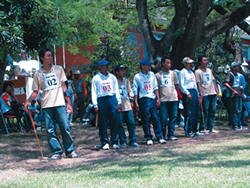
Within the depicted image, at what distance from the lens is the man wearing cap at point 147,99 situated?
8.07 meters

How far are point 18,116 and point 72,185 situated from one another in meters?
7.15

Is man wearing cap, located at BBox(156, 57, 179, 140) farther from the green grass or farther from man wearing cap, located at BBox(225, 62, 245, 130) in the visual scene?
man wearing cap, located at BBox(225, 62, 245, 130)

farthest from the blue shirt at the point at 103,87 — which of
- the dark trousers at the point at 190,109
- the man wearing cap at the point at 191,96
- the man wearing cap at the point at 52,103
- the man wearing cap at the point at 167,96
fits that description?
the dark trousers at the point at 190,109

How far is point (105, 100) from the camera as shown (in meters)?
7.54

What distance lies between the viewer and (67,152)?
21.6 ft

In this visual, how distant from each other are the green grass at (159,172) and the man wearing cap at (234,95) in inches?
178

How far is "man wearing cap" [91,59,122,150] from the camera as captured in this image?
7.54m

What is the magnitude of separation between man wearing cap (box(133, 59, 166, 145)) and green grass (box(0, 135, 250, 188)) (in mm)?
2031

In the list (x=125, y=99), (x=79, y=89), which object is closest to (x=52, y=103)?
(x=125, y=99)

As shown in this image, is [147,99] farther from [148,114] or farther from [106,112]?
[106,112]

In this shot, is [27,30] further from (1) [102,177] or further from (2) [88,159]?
(1) [102,177]

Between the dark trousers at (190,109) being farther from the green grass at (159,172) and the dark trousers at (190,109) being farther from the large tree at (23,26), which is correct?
the large tree at (23,26)

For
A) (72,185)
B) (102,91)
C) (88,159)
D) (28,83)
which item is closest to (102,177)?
(72,185)

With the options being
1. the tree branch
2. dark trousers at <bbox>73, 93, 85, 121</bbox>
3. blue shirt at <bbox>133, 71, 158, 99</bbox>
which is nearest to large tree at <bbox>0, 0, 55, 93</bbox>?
blue shirt at <bbox>133, 71, 158, 99</bbox>
